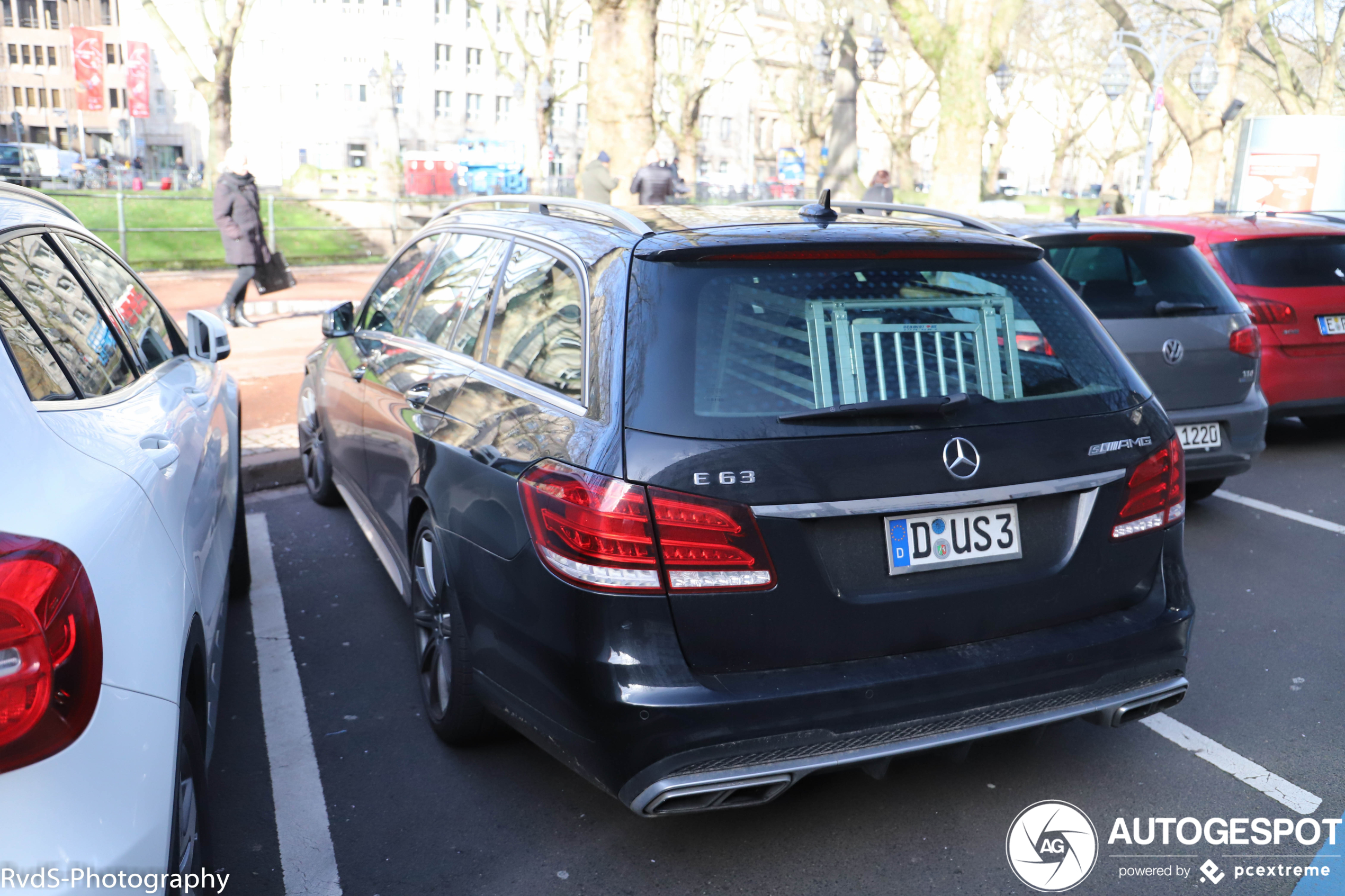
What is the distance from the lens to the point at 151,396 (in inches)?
135

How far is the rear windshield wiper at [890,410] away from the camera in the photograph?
2.84 m

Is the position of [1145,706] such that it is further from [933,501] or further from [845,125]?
[845,125]

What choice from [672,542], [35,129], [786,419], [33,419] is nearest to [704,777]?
[672,542]

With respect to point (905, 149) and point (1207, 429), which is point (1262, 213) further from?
point (905, 149)

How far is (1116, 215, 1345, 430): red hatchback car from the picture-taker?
7668mm

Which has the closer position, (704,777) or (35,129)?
(704,777)

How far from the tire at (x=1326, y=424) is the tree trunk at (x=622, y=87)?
777cm

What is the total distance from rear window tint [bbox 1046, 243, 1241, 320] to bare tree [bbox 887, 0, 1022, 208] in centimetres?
1179

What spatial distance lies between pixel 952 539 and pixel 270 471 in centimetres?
529

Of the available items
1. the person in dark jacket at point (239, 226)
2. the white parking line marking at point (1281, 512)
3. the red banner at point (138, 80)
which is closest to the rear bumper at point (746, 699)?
the white parking line marking at point (1281, 512)

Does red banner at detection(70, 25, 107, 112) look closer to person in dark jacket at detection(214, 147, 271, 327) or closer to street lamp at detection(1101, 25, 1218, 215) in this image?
person in dark jacket at detection(214, 147, 271, 327)

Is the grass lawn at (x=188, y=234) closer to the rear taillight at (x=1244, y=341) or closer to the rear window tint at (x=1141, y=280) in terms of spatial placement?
the rear window tint at (x=1141, y=280)

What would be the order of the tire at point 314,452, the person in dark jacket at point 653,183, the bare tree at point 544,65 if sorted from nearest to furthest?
the tire at point 314,452 → the person in dark jacket at point 653,183 → the bare tree at point 544,65

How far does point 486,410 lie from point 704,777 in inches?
50.6
